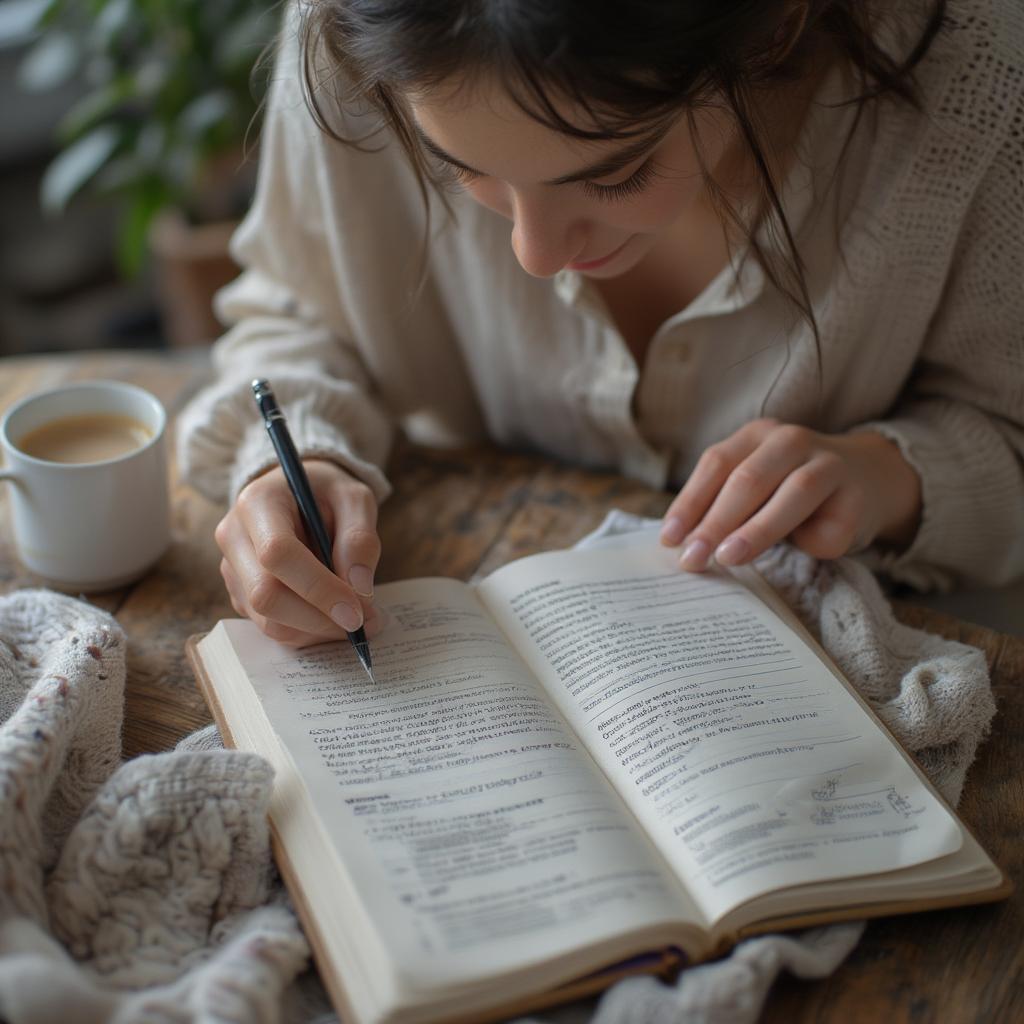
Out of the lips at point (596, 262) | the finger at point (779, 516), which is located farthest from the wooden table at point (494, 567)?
the lips at point (596, 262)

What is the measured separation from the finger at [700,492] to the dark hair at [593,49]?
0.21 meters

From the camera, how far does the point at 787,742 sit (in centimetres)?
69

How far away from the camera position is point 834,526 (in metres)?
0.85

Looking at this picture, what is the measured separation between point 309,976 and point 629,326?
0.71 meters

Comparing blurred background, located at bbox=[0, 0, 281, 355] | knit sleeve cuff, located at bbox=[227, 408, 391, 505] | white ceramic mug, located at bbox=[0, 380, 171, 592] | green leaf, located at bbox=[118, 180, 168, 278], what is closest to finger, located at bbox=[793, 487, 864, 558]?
knit sleeve cuff, located at bbox=[227, 408, 391, 505]

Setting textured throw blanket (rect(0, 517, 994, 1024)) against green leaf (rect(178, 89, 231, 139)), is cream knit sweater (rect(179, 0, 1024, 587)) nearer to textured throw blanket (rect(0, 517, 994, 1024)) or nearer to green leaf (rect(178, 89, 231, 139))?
textured throw blanket (rect(0, 517, 994, 1024))

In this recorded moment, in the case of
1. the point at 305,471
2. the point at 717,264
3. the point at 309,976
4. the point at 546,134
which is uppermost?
the point at 546,134

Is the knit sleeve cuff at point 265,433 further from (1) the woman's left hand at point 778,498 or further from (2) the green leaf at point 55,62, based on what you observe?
(2) the green leaf at point 55,62

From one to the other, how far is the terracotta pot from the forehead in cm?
125

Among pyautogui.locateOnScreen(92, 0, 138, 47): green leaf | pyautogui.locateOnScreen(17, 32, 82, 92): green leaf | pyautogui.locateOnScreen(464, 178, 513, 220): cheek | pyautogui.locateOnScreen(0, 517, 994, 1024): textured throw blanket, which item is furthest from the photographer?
pyautogui.locateOnScreen(17, 32, 82, 92): green leaf

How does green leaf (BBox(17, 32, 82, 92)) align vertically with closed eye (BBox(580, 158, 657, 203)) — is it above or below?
below

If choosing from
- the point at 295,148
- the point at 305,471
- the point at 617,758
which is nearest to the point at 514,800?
the point at 617,758

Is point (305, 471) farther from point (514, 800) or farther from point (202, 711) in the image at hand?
point (514, 800)

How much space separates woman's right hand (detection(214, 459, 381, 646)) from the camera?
2.43ft
